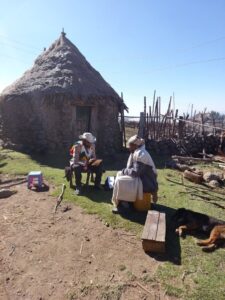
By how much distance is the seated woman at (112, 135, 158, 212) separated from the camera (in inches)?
241

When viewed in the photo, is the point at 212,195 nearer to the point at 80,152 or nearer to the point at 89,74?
the point at 80,152

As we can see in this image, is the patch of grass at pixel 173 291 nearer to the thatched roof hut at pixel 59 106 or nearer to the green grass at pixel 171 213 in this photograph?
the green grass at pixel 171 213

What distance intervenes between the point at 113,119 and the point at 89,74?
2284 millimetres

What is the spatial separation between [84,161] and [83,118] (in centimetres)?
593

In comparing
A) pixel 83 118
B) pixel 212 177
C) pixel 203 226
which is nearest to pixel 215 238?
pixel 203 226

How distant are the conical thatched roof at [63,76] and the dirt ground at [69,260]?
725cm

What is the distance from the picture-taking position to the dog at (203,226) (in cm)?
506

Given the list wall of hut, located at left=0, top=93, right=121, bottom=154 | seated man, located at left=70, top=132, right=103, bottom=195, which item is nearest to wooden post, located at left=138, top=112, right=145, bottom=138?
wall of hut, located at left=0, top=93, right=121, bottom=154

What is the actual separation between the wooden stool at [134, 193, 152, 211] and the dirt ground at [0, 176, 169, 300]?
855 millimetres

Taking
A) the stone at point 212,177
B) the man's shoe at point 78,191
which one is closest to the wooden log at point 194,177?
the stone at point 212,177

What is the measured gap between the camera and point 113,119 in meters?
14.2

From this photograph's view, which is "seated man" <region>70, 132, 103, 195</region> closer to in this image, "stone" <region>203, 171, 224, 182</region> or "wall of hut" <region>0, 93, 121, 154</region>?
"stone" <region>203, 171, 224, 182</region>

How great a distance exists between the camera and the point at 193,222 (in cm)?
555

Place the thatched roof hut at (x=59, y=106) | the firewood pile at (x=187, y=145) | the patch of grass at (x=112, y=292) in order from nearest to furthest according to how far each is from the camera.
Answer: the patch of grass at (x=112, y=292) → the thatched roof hut at (x=59, y=106) → the firewood pile at (x=187, y=145)
